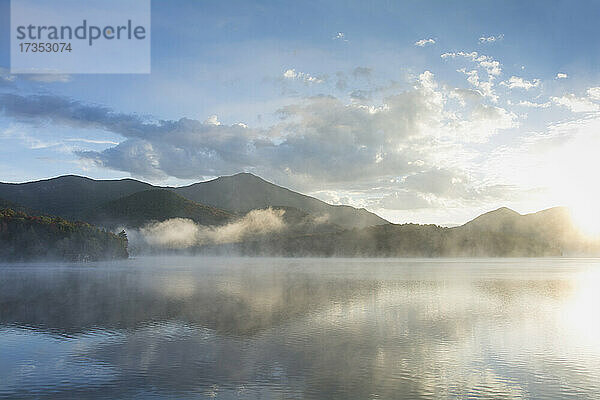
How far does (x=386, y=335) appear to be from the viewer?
36750 millimetres

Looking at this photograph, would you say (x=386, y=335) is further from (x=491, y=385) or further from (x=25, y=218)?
(x=25, y=218)

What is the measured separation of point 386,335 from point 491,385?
42.0ft

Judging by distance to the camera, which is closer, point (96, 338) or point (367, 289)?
point (96, 338)

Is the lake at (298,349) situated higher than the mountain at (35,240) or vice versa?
the mountain at (35,240)

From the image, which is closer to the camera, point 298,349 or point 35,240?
point 298,349

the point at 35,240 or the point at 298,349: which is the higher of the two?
the point at 35,240

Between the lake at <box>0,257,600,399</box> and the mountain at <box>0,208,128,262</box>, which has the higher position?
the mountain at <box>0,208,128,262</box>

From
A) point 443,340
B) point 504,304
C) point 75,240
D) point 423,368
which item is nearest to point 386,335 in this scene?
point 443,340

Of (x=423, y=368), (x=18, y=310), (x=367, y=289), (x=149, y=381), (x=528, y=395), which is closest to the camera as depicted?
(x=528, y=395)

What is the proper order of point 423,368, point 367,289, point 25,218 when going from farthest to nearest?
point 25,218 → point 367,289 → point 423,368

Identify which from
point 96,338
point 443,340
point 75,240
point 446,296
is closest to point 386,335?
point 443,340

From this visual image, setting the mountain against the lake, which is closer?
the lake

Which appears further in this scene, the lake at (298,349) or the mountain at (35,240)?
the mountain at (35,240)

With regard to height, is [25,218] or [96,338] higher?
[25,218]
